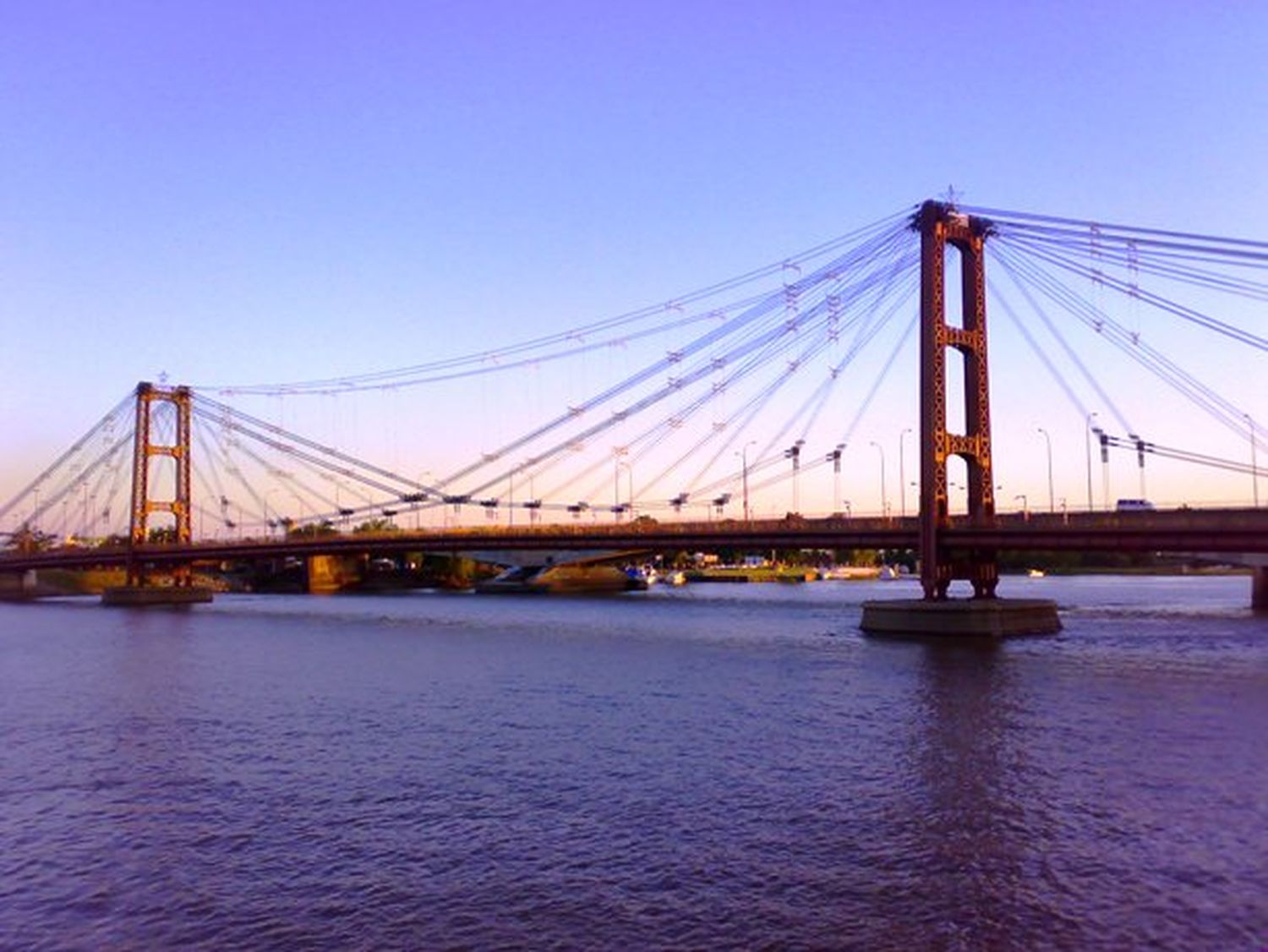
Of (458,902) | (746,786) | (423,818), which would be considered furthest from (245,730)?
(458,902)

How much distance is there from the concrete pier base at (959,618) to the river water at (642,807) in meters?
11.1

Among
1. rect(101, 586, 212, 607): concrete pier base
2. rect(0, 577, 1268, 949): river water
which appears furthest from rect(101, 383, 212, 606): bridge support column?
rect(0, 577, 1268, 949): river water

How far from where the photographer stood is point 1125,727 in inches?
1125

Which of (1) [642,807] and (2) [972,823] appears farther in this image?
(1) [642,807]

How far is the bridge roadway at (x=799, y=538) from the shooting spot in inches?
2126

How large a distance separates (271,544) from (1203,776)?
306ft

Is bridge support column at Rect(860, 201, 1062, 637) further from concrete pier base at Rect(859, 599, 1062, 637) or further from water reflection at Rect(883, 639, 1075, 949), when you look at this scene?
water reflection at Rect(883, 639, 1075, 949)

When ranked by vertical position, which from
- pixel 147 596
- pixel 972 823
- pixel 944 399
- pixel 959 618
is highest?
pixel 944 399


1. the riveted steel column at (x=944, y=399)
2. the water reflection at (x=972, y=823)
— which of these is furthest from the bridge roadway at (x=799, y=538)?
the water reflection at (x=972, y=823)

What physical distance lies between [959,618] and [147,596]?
82907 millimetres

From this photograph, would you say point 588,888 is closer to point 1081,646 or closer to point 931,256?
point 1081,646

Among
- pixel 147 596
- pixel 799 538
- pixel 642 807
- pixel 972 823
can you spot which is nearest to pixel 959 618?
pixel 799 538

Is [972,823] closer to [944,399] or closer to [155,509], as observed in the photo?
[944,399]

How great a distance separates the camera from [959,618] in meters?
55.3
